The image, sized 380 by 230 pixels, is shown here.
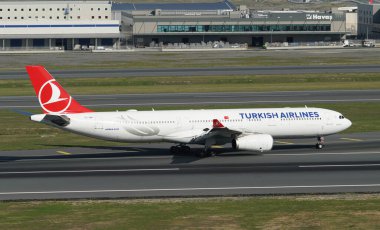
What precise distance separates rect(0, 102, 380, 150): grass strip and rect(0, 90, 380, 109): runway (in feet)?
12.5

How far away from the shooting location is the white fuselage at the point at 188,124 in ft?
203

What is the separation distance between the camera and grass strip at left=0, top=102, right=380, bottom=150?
230ft

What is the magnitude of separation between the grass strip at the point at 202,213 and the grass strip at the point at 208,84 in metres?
64.3

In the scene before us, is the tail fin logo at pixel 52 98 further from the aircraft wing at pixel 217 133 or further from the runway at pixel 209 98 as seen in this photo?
the runway at pixel 209 98

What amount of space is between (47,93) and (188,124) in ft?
35.7

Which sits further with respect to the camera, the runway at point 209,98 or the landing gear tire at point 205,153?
the runway at point 209,98

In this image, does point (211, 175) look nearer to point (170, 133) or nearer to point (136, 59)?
point (170, 133)

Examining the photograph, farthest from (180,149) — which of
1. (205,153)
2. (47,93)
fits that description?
(47,93)

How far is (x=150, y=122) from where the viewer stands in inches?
2464

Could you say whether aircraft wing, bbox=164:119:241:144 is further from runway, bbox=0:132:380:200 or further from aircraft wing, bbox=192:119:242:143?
runway, bbox=0:132:380:200

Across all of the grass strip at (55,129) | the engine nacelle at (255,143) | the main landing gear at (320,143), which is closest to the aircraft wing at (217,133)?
the engine nacelle at (255,143)

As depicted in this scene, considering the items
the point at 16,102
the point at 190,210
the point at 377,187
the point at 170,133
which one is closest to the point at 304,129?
the point at 170,133

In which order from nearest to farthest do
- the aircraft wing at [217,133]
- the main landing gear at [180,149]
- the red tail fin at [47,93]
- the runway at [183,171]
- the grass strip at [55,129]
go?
the runway at [183,171] < the aircraft wing at [217,133] < the red tail fin at [47,93] < the main landing gear at [180,149] < the grass strip at [55,129]

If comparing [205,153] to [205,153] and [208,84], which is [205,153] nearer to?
[205,153]
